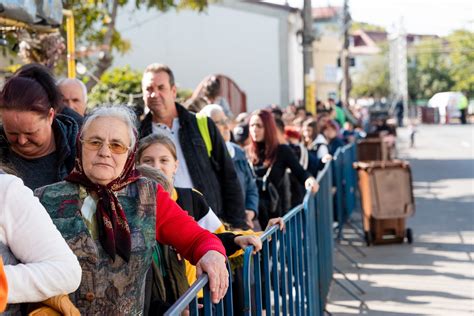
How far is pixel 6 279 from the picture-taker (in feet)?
8.52

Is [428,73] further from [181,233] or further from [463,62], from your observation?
[181,233]

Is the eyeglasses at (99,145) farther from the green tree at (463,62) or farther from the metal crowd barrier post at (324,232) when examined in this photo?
the green tree at (463,62)

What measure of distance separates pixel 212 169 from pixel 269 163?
8.32 ft

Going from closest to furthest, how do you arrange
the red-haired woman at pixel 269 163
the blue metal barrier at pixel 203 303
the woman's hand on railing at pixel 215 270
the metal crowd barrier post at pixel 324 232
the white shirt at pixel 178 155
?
the blue metal barrier at pixel 203 303
the woman's hand on railing at pixel 215 270
the white shirt at pixel 178 155
the metal crowd barrier post at pixel 324 232
the red-haired woman at pixel 269 163

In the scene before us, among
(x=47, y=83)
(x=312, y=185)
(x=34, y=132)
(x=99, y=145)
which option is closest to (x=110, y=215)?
(x=99, y=145)

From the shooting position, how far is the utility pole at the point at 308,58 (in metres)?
19.9

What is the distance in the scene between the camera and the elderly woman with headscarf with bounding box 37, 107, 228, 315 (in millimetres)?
3420

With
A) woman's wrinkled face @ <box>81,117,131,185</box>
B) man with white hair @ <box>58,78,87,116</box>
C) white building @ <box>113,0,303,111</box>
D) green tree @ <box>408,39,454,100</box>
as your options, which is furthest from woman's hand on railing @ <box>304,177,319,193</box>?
Answer: green tree @ <box>408,39,454,100</box>

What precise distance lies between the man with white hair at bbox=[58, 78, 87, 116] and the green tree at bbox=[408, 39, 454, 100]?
9867 cm

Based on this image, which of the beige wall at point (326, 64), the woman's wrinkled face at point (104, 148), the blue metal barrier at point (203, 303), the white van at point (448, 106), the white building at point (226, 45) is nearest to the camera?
the blue metal barrier at point (203, 303)

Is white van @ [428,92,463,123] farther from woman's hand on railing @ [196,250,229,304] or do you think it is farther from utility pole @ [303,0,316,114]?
woman's hand on railing @ [196,250,229,304]

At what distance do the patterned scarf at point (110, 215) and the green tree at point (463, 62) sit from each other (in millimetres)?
95205

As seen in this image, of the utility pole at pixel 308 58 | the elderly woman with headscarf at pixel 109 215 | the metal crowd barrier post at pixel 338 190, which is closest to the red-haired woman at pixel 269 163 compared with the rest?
the metal crowd barrier post at pixel 338 190

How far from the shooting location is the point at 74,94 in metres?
6.09
